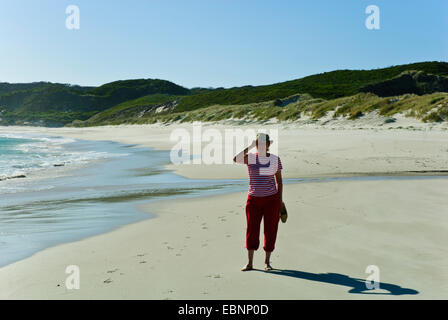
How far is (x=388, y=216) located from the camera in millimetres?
7176

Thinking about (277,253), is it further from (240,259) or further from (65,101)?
(65,101)

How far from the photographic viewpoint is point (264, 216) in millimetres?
5004

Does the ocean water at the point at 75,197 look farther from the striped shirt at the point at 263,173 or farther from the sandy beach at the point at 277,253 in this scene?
the striped shirt at the point at 263,173

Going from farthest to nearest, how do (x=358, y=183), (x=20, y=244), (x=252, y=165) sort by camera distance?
(x=358, y=183), (x=20, y=244), (x=252, y=165)

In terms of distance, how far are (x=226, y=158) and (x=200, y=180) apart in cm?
538

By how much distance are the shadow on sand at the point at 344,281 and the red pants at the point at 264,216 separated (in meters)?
0.43

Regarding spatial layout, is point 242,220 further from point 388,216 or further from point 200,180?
point 200,180

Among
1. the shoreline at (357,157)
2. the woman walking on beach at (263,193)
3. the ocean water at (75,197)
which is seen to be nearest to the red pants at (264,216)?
the woman walking on beach at (263,193)

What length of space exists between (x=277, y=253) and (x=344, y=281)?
1217mm

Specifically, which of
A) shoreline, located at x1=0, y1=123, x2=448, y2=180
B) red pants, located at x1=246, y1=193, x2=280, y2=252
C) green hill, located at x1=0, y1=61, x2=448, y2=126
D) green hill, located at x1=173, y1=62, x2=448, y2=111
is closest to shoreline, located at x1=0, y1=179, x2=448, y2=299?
red pants, located at x1=246, y1=193, x2=280, y2=252

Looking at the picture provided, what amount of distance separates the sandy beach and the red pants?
346 millimetres

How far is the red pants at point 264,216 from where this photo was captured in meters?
4.97

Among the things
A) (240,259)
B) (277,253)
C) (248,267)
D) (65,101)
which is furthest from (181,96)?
(248,267)
